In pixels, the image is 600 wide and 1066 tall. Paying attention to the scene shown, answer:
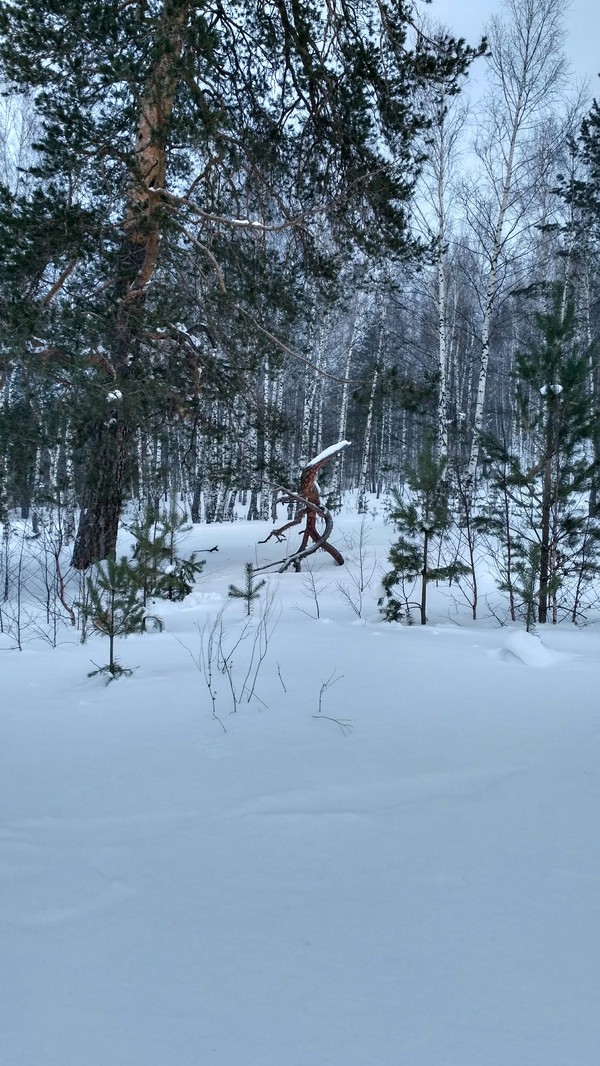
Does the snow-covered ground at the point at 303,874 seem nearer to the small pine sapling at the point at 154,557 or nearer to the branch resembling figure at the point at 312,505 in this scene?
the small pine sapling at the point at 154,557

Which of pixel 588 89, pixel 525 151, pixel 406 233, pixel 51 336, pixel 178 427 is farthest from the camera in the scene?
pixel 588 89

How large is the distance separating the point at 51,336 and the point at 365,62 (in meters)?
3.92

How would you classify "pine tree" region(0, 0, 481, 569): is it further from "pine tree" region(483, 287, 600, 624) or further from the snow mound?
the snow mound

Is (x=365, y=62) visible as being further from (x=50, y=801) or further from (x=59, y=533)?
(x=50, y=801)

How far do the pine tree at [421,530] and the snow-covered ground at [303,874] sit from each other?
7.20 ft

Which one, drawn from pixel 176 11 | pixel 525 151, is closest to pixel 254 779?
pixel 176 11

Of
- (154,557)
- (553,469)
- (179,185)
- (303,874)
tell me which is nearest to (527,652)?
(553,469)

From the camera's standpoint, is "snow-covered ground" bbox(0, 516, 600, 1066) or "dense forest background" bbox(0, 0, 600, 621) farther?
"dense forest background" bbox(0, 0, 600, 621)

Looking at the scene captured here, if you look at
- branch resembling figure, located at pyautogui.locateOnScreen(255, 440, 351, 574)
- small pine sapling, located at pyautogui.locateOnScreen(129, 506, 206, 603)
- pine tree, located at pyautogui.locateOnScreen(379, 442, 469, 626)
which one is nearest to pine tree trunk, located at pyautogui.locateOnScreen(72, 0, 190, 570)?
small pine sapling, located at pyautogui.locateOnScreen(129, 506, 206, 603)

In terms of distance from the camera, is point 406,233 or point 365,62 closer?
point 365,62

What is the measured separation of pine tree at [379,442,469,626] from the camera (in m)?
5.37

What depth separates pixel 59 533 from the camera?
5.39 meters

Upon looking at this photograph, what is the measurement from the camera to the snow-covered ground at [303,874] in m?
1.13

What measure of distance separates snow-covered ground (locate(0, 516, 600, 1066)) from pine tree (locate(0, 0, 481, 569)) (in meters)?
3.50
